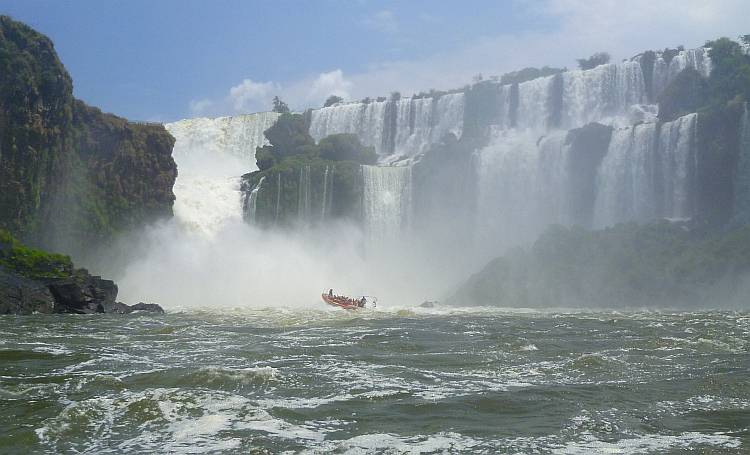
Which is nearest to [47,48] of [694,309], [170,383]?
[170,383]

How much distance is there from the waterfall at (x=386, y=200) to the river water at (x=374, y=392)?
28.2 metres

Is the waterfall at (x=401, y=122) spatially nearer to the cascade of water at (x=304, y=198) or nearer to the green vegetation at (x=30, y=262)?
the cascade of water at (x=304, y=198)

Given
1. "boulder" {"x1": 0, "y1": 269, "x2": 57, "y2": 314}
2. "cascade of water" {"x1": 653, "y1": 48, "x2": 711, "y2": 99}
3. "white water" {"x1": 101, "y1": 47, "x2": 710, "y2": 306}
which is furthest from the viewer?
"cascade of water" {"x1": 653, "y1": 48, "x2": 711, "y2": 99}

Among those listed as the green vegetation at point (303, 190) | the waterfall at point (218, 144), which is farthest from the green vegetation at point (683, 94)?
the waterfall at point (218, 144)

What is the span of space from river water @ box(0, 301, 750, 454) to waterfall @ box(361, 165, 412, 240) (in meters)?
28.2

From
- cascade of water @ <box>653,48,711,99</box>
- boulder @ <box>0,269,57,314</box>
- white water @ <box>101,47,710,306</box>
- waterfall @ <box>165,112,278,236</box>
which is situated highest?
cascade of water @ <box>653,48,711,99</box>

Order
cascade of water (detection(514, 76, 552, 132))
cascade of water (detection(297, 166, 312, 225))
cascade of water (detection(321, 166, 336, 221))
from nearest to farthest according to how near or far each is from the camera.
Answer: cascade of water (detection(321, 166, 336, 221)), cascade of water (detection(297, 166, 312, 225)), cascade of water (detection(514, 76, 552, 132))

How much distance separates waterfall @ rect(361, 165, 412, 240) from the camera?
47500 millimetres

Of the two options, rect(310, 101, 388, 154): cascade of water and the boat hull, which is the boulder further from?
rect(310, 101, 388, 154): cascade of water

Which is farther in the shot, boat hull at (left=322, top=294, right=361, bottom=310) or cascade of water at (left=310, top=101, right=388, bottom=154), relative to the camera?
cascade of water at (left=310, top=101, right=388, bottom=154)

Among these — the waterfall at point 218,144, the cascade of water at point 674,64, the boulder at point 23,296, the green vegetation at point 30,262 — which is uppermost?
the cascade of water at point 674,64

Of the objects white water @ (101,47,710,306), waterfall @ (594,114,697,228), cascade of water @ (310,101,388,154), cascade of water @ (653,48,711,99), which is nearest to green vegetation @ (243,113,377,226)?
white water @ (101,47,710,306)

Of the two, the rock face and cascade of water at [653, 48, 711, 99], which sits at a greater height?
cascade of water at [653, 48, 711, 99]

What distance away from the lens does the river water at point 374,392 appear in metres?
8.23
